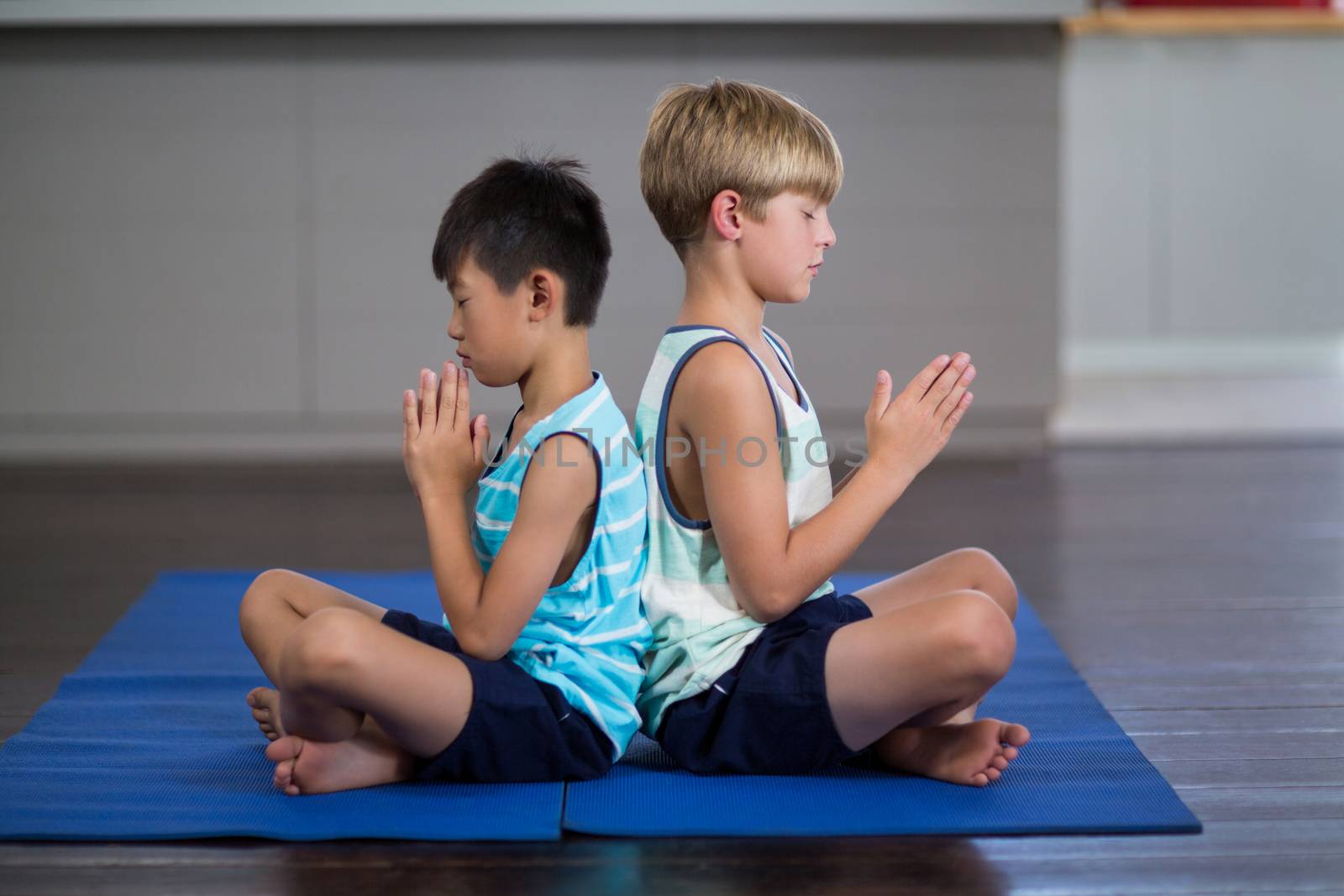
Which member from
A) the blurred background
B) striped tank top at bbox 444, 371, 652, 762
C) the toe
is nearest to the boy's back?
striped tank top at bbox 444, 371, 652, 762

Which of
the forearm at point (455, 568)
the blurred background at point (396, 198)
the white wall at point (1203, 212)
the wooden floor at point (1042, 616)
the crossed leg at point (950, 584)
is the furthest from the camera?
the white wall at point (1203, 212)

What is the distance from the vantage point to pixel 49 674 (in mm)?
1858

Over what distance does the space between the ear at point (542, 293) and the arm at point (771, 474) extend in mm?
141

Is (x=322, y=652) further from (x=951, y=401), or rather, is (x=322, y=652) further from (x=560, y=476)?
(x=951, y=401)

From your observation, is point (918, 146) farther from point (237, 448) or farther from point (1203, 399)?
point (237, 448)

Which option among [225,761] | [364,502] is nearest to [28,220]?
[364,502]

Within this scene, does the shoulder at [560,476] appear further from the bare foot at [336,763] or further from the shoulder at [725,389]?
the bare foot at [336,763]

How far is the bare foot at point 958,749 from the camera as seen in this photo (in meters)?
1.42

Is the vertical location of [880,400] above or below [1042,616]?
above

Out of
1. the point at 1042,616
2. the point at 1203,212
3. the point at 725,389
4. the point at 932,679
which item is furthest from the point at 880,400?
the point at 1203,212

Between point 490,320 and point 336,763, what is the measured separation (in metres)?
0.44

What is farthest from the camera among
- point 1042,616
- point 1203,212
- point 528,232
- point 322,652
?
point 1203,212

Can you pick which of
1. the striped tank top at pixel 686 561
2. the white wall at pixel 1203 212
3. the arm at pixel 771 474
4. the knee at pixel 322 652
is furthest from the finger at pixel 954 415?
the white wall at pixel 1203 212

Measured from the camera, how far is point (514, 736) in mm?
1404
